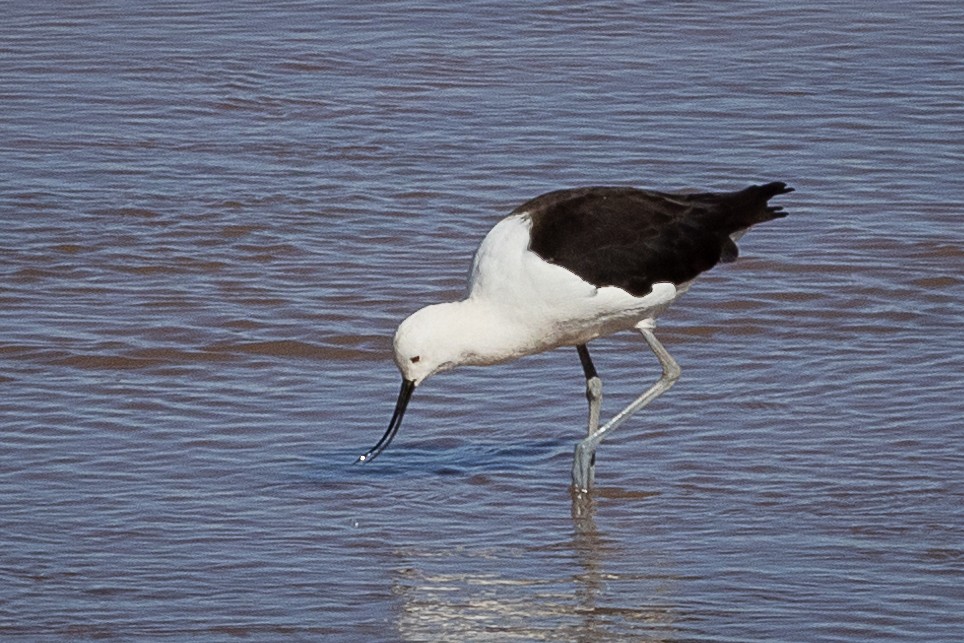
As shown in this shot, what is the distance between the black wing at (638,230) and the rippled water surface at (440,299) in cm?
68

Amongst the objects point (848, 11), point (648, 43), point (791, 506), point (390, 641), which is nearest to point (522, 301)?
point (791, 506)

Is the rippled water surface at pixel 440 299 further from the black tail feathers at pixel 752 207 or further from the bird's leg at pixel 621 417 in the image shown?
the black tail feathers at pixel 752 207

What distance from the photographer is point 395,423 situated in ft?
23.5

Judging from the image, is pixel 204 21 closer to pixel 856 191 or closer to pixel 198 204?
pixel 198 204

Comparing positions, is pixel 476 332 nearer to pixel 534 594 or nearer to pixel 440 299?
pixel 534 594

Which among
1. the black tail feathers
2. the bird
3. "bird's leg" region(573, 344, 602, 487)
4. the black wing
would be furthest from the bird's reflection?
the black tail feathers

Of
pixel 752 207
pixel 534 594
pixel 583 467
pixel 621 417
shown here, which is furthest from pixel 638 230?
pixel 534 594

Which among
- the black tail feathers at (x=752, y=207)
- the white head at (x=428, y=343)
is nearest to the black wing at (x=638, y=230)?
the black tail feathers at (x=752, y=207)

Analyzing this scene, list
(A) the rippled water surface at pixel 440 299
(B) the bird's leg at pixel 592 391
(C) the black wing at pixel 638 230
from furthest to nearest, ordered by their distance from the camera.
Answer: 1. (B) the bird's leg at pixel 592 391
2. (C) the black wing at pixel 638 230
3. (A) the rippled water surface at pixel 440 299

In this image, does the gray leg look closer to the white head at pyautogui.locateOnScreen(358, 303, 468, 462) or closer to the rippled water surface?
the rippled water surface

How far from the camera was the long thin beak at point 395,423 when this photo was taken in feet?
23.1

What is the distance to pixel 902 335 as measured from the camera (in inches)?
340

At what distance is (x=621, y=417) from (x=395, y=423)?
83cm

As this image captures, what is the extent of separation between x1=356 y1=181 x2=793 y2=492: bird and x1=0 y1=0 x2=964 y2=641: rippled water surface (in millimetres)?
422
